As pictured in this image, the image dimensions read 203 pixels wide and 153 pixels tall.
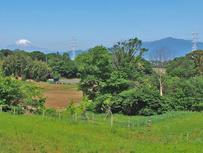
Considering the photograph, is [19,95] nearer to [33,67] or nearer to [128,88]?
[128,88]

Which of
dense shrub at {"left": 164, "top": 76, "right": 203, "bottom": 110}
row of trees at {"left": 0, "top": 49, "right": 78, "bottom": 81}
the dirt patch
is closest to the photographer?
dense shrub at {"left": 164, "top": 76, "right": 203, "bottom": 110}

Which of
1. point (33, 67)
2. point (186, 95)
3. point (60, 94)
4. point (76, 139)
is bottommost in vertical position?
point (60, 94)

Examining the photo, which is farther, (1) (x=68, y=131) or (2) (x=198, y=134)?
(2) (x=198, y=134)

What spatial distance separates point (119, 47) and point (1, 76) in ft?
108

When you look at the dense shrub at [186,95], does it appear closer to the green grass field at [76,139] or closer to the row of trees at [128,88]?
the row of trees at [128,88]

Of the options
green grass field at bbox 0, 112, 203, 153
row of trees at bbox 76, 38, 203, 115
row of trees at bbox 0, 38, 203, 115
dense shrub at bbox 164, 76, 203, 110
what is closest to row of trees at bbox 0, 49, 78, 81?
row of trees at bbox 0, 38, 203, 115

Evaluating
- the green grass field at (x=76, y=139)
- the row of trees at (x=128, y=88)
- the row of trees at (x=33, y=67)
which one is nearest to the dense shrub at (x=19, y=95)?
the green grass field at (x=76, y=139)

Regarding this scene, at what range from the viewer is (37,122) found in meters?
34.2

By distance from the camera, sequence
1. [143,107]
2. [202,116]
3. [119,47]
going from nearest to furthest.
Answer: [202,116]
[143,107]
[119,47]

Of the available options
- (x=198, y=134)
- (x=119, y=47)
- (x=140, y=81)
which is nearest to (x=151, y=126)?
(x=198, y=134)

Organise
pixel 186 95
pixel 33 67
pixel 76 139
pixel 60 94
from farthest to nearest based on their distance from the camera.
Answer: pixel 33 67
pixel 60 94
pixel 186 95
pixel 76 139

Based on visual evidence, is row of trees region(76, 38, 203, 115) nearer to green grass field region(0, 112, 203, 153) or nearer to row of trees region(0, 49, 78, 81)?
green grass field region(0, 112, 203, 153)

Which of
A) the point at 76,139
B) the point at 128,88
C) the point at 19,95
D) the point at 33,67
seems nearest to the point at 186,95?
the point at 128,88

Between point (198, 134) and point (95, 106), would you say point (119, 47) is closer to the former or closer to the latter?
point (95, 106)
